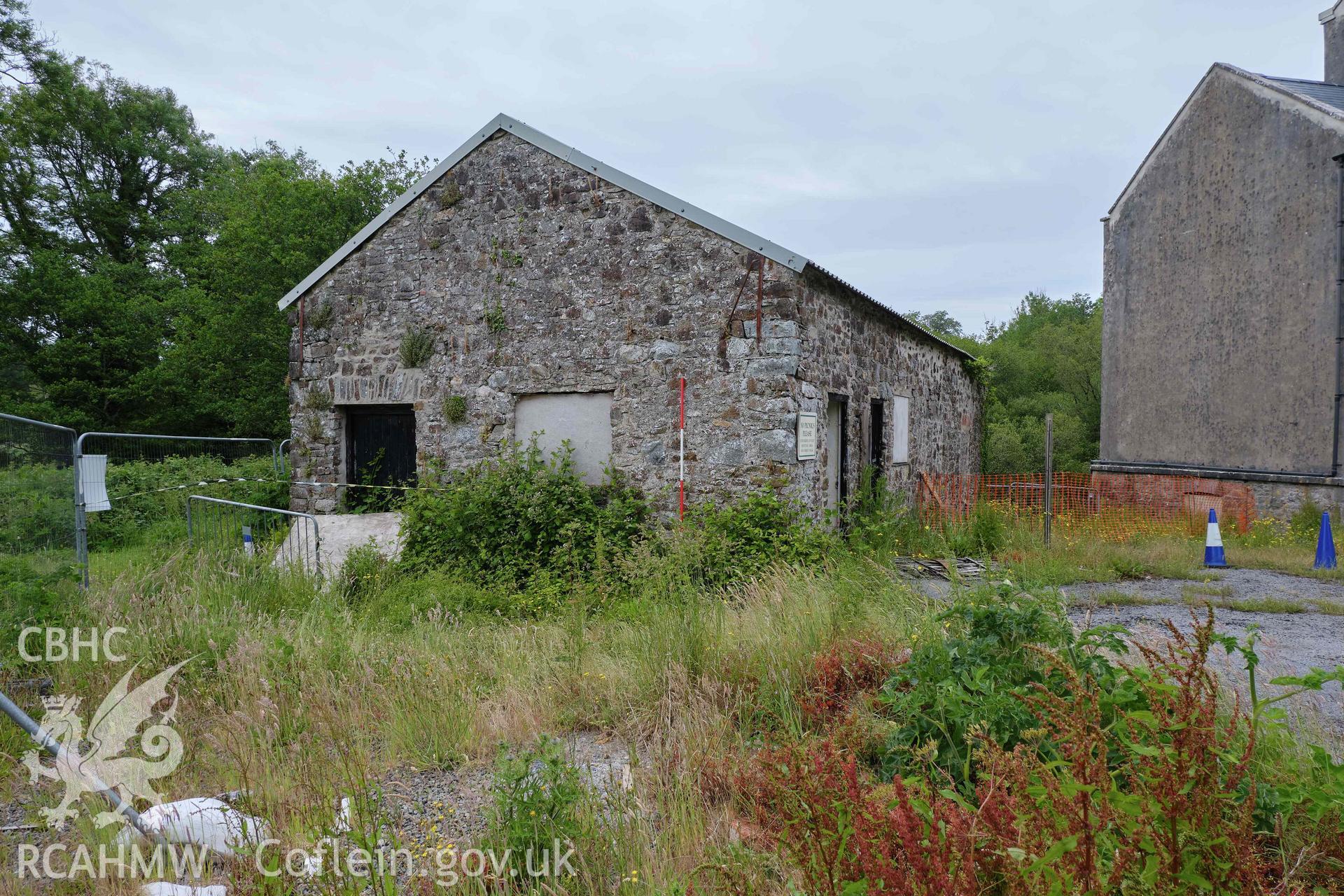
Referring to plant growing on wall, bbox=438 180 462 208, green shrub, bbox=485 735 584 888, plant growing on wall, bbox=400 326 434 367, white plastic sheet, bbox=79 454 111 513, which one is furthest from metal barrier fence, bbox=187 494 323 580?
green shrub, bbox=485 735 584 888

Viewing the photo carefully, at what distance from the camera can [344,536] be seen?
371 inches

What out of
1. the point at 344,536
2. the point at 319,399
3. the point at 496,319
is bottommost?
the point at 344,536

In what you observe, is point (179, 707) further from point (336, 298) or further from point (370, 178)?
point (370, 178)

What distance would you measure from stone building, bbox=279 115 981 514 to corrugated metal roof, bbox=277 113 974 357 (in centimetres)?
2

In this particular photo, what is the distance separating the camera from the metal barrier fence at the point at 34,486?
4863 millimetres

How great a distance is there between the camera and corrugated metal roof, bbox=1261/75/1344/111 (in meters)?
12.4

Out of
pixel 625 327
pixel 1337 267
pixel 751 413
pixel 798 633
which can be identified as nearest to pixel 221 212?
pixel 625 327

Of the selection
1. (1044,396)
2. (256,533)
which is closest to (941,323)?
(1044,396)

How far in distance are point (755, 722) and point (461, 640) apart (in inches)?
98.0

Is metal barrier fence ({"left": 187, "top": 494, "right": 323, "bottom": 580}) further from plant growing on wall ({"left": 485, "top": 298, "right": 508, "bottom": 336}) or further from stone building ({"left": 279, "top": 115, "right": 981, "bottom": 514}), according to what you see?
plant growing on wall ({"left": 485, "top": 298, "right": 508, "bottom": 336})

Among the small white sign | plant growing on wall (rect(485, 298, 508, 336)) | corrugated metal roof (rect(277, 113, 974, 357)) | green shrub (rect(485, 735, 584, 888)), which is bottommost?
green shrub (rect(485, 735, 584, 888))

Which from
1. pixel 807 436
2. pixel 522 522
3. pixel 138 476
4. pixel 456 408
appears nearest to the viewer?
pixel 807 436

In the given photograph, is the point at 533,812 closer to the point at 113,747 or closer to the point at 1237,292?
the point at 113,747

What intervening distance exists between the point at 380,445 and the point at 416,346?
1.53 m
